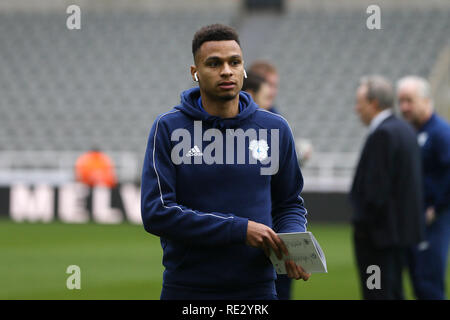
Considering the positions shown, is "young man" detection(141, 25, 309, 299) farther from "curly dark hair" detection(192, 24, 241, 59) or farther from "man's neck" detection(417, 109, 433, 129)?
"man's neck" detection(417, 109, 433, 129)

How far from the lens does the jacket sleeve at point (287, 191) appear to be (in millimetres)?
3496

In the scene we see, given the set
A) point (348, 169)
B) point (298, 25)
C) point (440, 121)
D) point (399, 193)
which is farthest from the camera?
point (298, 25)

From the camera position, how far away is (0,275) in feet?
31.3

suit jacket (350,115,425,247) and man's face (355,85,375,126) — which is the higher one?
man's face (355,85,375,126)

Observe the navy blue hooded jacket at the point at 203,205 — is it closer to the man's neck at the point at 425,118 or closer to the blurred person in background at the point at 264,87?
the blurred person in background at the point at 264,87

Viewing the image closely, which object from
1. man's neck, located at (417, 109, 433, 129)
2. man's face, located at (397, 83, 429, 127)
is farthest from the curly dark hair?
man's neck, located at (417, 109, 433, 129)

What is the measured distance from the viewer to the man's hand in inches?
127

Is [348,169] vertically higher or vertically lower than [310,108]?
lower

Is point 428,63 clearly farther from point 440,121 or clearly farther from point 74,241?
point 440,121

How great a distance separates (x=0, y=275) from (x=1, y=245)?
334 cm

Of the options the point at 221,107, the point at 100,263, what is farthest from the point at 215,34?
the point at 100,263

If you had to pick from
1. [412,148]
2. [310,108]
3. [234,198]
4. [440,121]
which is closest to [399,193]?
[412,148]

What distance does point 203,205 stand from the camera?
132 inches
